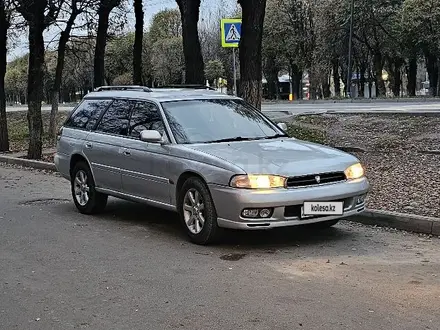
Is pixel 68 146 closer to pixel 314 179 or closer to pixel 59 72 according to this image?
pixel 314 179

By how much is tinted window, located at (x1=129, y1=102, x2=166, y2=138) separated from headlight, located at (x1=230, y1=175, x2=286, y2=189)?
5.10 ft

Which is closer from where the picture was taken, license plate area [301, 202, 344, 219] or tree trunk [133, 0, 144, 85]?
license plate area [301, 202, 344, 219]

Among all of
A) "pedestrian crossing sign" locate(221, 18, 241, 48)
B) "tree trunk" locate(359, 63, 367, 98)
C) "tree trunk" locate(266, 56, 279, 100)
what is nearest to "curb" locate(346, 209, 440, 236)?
"pedestrian crossing sign" locate(221, 18, 241, 48)

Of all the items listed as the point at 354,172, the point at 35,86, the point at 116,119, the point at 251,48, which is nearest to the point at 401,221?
the point at 354,172

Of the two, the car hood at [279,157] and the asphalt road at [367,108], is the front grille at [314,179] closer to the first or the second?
the car hood at [279,157]

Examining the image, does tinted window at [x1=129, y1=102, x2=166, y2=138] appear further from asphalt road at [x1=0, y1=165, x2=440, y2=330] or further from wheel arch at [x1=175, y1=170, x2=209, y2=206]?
asphalt road at [x1=0, y1=165, x2=440, y2=330]

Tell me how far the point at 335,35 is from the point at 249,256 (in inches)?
1755

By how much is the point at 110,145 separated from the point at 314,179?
3.01 meters

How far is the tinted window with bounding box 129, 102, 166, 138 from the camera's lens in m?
7.77

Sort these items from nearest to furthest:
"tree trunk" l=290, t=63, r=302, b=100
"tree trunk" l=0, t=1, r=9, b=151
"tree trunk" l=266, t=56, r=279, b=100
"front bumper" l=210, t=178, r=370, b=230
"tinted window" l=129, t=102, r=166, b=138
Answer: "front bumper" l=210, t=178, r=370, b=230, "tinted window" l=129, t=102, r=166, b=138, "tree trunk" l=0, t=1, r=9, b=151, "tree trunk" l=290, t=63, r=302, b=100, "tree trunk" l=266, t=56, r=279, b=100

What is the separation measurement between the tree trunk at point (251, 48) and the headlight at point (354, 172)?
18.7ft

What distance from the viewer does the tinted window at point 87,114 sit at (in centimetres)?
905

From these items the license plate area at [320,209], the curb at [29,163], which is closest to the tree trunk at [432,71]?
the curb at [29,163]

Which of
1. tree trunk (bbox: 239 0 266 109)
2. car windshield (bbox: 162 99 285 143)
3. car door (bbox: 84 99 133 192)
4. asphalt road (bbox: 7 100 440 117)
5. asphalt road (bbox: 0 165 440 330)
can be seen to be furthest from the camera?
asphalt road (bbox: 7 100 440 117)
